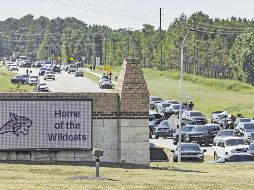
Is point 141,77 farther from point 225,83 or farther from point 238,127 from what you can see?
point 225,83

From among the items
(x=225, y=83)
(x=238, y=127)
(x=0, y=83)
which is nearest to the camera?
(x=238, y=127)

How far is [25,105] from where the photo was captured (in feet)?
102

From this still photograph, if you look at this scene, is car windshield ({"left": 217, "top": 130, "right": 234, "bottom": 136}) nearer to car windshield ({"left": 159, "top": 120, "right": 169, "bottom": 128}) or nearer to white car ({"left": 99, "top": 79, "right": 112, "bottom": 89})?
car windshield ({"left": 159, "top": 120, "right": 169, "bottom": 128})

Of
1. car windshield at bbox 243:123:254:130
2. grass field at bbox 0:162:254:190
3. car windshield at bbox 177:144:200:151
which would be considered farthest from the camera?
car windshield at bbox 243:123:254:130

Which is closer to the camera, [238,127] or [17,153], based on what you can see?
[17,153]

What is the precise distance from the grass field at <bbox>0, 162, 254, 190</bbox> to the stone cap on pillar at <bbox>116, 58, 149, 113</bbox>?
241cm

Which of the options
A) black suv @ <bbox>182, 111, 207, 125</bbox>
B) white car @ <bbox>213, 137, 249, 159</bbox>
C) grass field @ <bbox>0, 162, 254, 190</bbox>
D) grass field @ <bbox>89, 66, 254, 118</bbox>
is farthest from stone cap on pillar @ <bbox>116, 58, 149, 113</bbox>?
grass field @ <bbox>89, 66, 254, 118</bbox>

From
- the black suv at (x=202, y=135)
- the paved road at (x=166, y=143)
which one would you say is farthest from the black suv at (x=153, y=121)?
the black suv at (x=202, y=135)

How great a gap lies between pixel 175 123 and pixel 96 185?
94.2ft

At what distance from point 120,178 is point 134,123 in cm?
Answer: 625

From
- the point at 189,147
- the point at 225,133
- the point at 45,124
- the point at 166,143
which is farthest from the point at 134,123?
the point at 166,143

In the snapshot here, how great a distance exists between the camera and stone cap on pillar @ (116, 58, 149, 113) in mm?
31312

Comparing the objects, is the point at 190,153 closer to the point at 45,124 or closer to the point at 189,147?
the point at 189,147

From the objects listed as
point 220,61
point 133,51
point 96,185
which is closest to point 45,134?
point 96,185
